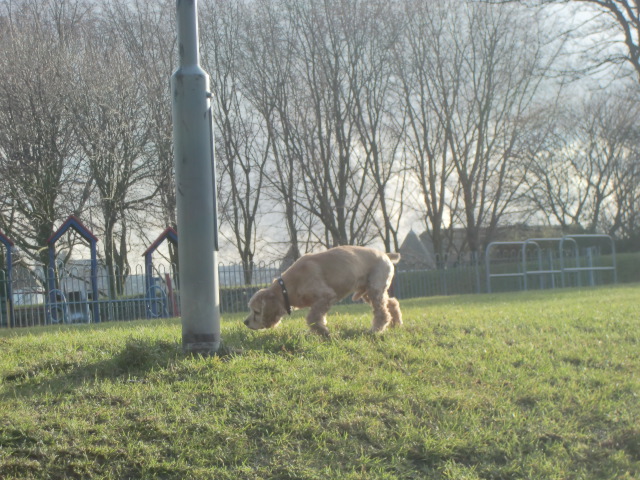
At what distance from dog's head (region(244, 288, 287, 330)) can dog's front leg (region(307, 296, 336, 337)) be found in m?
0.34

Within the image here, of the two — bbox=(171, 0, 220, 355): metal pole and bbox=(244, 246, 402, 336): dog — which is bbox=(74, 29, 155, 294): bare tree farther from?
bbox=(171, 0, 220, 355): metal pole

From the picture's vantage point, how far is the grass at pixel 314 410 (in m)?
4.12

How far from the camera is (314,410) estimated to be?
4793mm

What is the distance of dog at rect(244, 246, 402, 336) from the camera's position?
7113 mm

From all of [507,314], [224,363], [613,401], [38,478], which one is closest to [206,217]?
[224,363]

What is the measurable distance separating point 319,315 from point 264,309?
0.59 m

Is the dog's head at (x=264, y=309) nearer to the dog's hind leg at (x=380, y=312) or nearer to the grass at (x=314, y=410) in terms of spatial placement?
the grass at (x=314, y=410)

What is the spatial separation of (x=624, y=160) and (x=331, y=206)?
1912 cm

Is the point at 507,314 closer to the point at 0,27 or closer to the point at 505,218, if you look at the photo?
the point at 0,27

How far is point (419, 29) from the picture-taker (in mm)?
30219

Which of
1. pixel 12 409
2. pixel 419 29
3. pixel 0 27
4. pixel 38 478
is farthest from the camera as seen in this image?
pixel 419 29

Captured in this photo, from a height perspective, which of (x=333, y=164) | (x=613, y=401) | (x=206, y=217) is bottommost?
(x=613, y=401)

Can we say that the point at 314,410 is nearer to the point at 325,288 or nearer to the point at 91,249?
the point at 325,288

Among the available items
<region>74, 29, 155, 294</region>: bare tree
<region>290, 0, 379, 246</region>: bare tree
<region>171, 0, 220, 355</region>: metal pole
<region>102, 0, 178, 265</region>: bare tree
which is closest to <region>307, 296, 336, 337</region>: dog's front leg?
<region>171, 0, 220, 355</region>: metal pole
